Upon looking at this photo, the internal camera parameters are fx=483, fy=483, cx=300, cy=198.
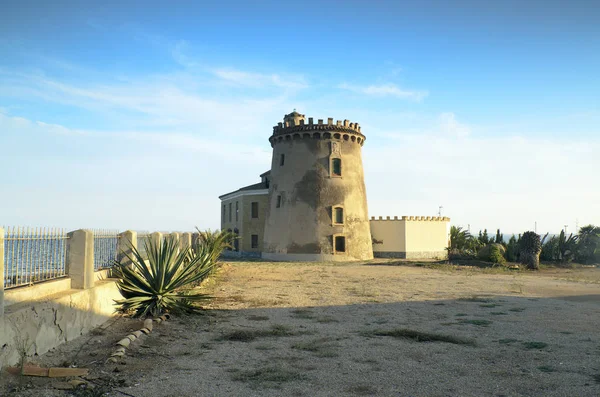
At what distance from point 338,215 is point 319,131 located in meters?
6.20

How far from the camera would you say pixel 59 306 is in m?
7.76

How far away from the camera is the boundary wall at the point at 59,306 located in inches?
252

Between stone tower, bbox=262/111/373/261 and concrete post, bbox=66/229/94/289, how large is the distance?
2550cm

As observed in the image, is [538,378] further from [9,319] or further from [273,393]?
[9,319]

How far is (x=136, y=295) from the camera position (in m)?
11.1

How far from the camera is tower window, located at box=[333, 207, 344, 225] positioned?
34625 mm

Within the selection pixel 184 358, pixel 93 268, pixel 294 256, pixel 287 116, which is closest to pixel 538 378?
pixel 184 358

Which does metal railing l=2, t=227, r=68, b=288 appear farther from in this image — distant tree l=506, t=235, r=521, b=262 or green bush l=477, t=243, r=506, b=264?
distant tree l=506, t=235, r=521, b=262

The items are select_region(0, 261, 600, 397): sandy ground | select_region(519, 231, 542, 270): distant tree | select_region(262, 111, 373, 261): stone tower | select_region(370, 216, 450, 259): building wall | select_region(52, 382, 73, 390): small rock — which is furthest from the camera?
select_region(370, 216, 450, 259): building wall

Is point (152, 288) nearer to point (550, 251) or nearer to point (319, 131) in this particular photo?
point (319, 131)

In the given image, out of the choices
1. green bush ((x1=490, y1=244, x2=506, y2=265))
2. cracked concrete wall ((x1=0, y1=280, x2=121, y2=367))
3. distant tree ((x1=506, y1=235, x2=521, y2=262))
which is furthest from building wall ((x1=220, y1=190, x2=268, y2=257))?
cracked concrete wall ((x1=0, y1=280, x2=121, y2=367))

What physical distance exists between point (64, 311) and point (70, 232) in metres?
1.79

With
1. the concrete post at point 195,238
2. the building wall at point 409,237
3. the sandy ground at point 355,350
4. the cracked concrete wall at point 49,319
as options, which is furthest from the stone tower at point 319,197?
the cracked concrete wall at point 49,319

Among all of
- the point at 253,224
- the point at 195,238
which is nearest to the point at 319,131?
the point at 253,224
